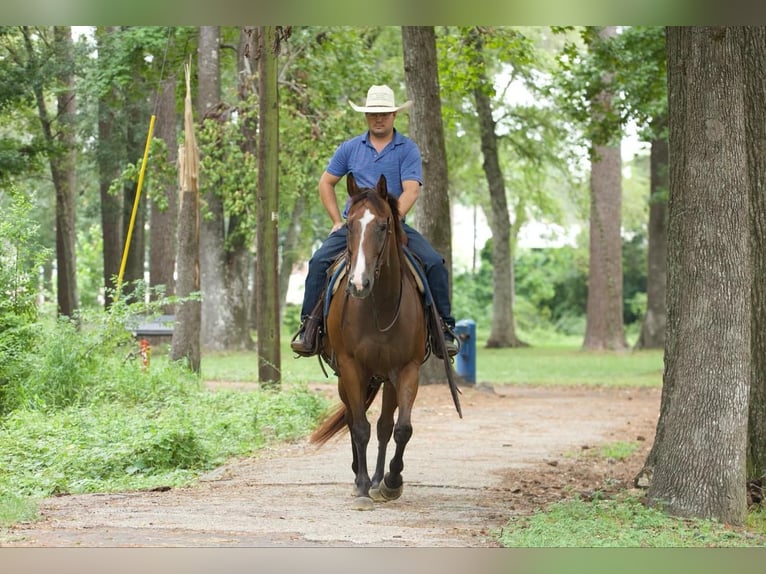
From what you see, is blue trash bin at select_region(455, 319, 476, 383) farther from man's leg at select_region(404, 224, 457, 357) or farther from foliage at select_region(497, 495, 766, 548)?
foliage at select_region(497, 495, 766, 548)

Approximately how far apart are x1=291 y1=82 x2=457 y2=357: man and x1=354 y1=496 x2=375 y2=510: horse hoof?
1.35 meters

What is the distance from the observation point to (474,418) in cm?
1758

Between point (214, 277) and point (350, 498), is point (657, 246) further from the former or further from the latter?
point (350, 498)

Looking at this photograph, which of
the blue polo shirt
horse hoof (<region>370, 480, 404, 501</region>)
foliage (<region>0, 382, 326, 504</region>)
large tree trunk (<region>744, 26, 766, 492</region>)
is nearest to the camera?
horse hoof (<region>370, 480, 404, 501</region>)

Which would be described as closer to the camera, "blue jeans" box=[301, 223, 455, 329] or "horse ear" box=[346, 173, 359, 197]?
"horse ear" box=[346, 173, 359, 197]

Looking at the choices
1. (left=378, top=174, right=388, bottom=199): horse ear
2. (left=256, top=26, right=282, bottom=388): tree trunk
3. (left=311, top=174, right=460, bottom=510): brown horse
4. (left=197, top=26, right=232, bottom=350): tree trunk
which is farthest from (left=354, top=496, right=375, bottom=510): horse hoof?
(left=197, top=26, right=232, bottom=350): tree trunk

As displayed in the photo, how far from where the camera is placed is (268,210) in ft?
56.1

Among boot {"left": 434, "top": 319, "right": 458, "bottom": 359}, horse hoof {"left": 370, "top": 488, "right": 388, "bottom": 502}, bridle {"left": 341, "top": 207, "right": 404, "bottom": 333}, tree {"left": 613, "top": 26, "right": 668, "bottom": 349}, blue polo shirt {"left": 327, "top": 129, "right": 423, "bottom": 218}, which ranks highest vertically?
tree {"left": 613, "top": 26, "right": 668, "bottom": 349}

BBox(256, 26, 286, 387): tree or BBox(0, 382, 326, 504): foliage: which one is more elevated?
BBox(256, 26, 286, 387): tree

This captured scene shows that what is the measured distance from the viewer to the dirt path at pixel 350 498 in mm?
8469

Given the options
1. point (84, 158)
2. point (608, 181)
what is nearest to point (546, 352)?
point (608, 181)

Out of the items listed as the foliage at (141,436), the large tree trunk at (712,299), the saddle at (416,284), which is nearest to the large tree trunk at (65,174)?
the foliage at (141,436)

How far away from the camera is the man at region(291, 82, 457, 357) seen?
10.2 m

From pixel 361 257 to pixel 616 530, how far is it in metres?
2.60
